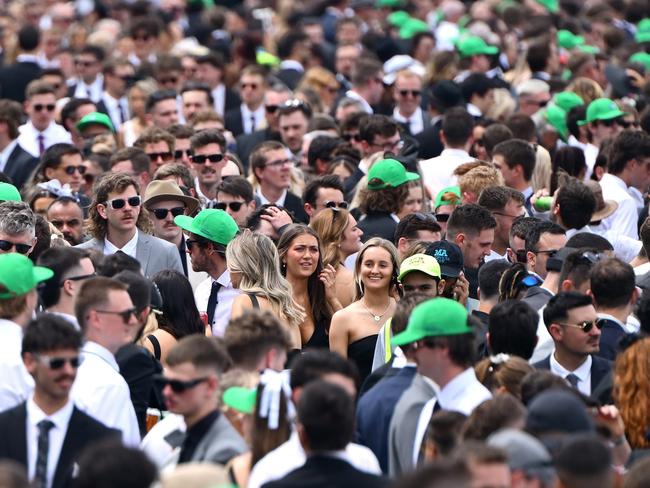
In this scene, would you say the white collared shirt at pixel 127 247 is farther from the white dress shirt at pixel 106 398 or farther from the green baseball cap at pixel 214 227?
the white dress shirt at pixel 106 398

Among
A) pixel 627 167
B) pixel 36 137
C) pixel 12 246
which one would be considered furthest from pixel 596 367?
pixel 36 137

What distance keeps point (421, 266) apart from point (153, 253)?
2204 mm

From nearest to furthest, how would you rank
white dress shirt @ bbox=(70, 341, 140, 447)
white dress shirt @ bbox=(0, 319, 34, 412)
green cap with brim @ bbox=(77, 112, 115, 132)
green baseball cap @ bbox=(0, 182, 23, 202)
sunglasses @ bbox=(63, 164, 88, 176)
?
white dress shirt @ bbox=(70, 341, 140, 447), white dress shirt @ bbox=(0, 319, 34, 412), green baseball cap @ bbox=(0, 182, 23, 202), sunglasses @ bbox=(63, 164, 88, 176), green cap with brim @ bbox=(77, 112, 115, 132)

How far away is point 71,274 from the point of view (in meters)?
8.11

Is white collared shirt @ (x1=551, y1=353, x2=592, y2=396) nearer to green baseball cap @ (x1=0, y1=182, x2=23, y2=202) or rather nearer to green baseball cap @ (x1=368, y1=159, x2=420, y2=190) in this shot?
green baseball cap @ (x1=368, y1=159, x2=420, y2=190)

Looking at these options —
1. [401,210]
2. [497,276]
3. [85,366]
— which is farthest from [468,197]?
[85,366]

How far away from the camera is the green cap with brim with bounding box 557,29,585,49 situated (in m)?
20.3

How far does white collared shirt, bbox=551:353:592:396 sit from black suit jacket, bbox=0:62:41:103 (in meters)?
12.2

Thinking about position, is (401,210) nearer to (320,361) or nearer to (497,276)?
(497,276)

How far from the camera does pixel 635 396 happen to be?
23.1ft

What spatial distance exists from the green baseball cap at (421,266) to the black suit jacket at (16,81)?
10.9 meters

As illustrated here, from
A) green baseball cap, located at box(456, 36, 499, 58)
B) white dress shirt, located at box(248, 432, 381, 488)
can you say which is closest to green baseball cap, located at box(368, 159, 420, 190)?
white dress shirt, located at box(248, 432, 381, 488)

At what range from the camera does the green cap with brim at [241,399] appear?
251 inches

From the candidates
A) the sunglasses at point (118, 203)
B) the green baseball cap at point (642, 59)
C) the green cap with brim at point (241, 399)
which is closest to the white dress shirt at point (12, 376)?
the green cap with brim at point (241, 399)
